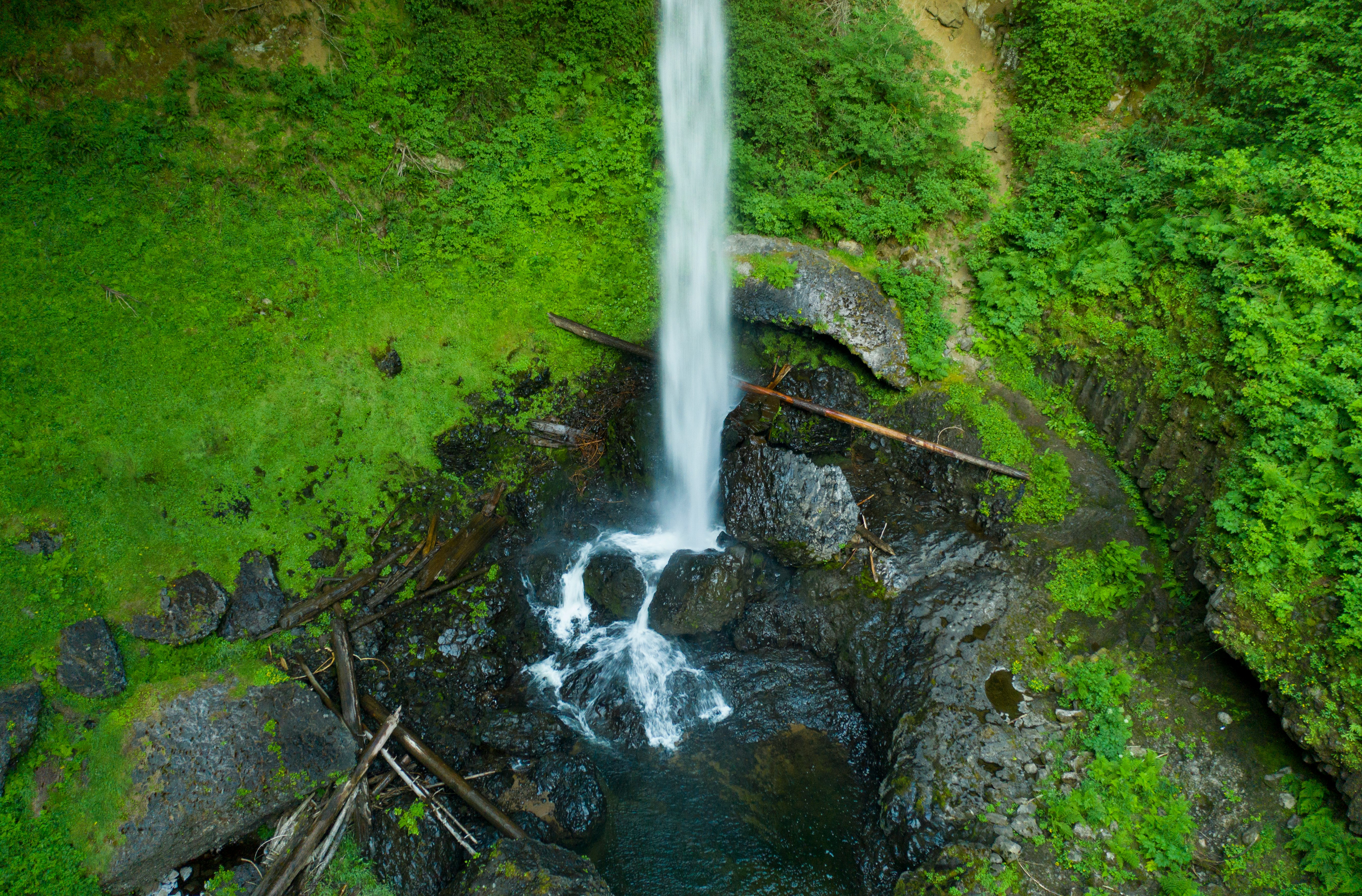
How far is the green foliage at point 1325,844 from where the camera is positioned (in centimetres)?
520

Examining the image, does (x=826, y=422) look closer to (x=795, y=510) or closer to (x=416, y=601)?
(x=795, y=510)

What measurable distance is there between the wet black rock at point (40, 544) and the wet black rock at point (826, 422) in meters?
9.27

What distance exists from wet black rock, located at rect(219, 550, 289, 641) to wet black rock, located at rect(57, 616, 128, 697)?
991 mm

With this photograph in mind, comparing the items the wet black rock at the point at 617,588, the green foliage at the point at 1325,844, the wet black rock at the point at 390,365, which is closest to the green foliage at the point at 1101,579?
the green foliage at the point at 1325,844

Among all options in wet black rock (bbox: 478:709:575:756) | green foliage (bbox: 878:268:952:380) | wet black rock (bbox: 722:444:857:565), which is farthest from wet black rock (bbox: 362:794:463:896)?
green foliage (bbox: 878:268:952:380)

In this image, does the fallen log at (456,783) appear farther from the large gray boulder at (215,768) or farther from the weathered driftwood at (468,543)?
the weathered driftwood at (468,543)

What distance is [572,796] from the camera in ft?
23.0

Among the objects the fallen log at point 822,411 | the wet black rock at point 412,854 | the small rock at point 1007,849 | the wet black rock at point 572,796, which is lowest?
the wet black rock at point 412,854

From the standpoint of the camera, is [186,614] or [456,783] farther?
[186,614]

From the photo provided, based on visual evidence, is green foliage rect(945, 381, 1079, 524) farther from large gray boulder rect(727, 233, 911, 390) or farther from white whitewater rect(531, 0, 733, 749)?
white whitewater rect(531, 0, 733, 749)

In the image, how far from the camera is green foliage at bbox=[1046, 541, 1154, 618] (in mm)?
7434

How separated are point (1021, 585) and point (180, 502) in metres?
10.9

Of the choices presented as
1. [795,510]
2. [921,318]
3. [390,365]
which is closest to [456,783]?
[795,510]

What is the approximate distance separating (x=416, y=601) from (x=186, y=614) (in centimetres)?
253
